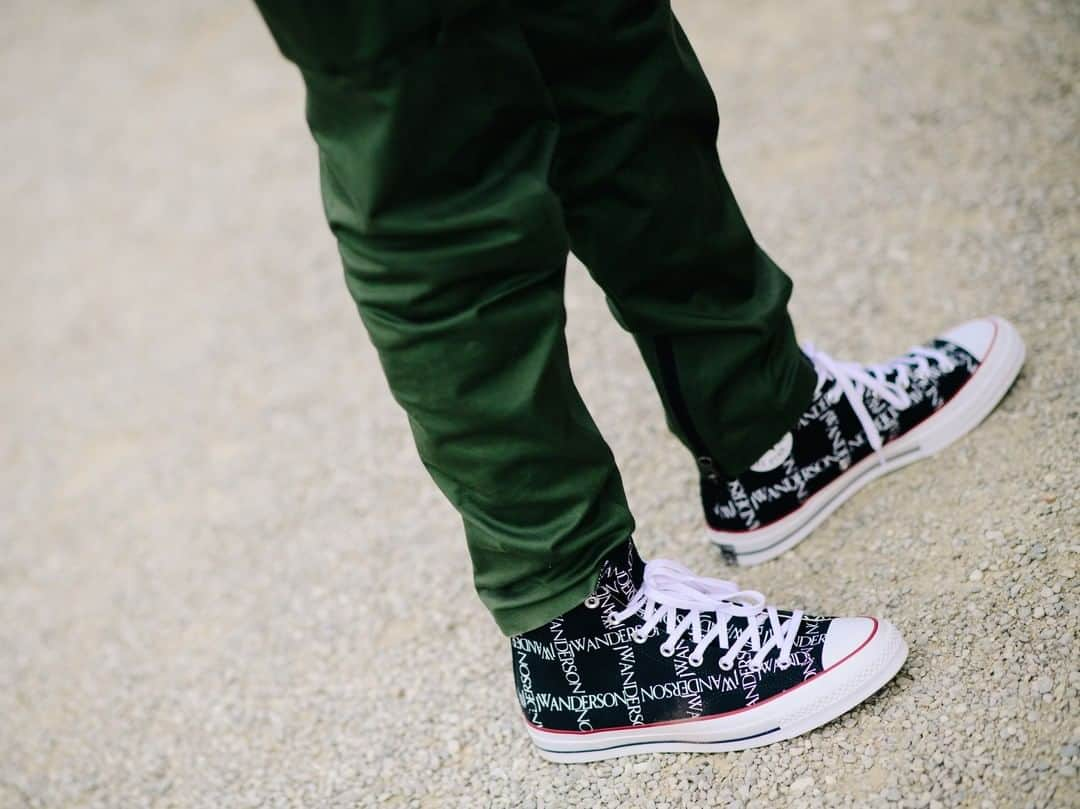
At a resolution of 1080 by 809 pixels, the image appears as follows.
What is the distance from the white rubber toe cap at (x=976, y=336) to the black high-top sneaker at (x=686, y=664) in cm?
49

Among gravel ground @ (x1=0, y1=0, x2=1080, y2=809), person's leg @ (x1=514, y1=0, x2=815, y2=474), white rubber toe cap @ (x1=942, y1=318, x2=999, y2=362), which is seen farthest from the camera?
white rubber toe cap @ (x1=942, y1=318, x2=999, y2=362)

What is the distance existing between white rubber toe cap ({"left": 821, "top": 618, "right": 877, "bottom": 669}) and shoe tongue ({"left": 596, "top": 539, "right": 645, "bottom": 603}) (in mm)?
213

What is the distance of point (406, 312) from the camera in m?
0.95

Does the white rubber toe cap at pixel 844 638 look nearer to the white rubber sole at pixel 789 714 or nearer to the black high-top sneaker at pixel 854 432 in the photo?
the white rubber sole at pixel 789 714

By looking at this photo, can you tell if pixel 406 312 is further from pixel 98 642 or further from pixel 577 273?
pixel 577 273

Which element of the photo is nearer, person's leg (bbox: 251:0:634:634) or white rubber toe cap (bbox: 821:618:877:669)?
person's leg (bbox: 251:0:634:634)

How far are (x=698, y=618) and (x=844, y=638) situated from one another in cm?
16

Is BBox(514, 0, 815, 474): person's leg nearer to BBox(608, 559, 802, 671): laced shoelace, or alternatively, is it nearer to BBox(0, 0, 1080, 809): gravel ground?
BBox(608, 559, 802, 671): laced shoelace

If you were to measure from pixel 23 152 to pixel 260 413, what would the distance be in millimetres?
2196

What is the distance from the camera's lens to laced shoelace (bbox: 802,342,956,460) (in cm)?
138

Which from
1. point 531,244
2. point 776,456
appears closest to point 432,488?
point 776,456

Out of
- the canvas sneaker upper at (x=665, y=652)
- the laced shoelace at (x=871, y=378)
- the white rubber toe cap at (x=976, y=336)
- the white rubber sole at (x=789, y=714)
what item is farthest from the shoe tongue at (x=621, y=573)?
the white rubber toe cap at (x=976, y=336)

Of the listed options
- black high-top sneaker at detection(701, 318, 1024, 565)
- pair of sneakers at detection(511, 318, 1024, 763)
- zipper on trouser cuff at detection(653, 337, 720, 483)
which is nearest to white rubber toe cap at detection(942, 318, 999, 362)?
black high-top sneaker at detection(701, 318, 1024, 565)

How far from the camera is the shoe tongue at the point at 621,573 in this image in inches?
44.6
